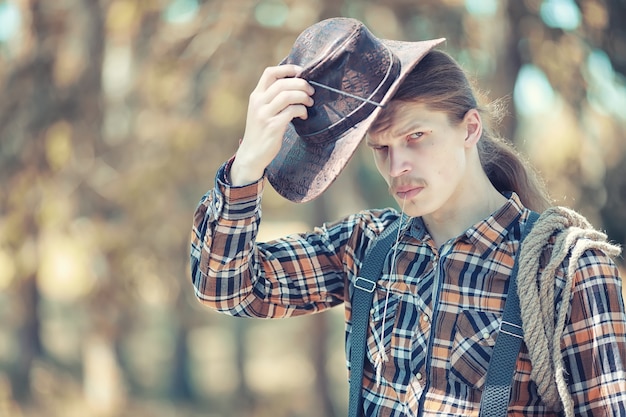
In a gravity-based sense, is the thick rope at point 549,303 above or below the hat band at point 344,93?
below

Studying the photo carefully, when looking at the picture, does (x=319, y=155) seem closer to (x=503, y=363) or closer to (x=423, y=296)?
(x=423, y=296)

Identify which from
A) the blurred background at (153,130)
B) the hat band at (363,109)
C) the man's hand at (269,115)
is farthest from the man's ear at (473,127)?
the blurred background at (153,130)

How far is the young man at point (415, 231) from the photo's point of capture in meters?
1.52

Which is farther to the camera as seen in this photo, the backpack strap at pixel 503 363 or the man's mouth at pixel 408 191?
the man's mouth at pixel 408 191

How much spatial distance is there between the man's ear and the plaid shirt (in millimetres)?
171

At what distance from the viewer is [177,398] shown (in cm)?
1377

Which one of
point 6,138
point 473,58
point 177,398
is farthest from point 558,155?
point 177,398

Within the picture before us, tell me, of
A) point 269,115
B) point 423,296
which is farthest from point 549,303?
point 269,115

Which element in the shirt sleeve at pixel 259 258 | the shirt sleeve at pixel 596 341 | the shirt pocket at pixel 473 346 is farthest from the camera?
the shirt sleeve at pixel 259 258

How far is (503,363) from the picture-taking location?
59.4 inches

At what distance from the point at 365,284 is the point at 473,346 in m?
0.29

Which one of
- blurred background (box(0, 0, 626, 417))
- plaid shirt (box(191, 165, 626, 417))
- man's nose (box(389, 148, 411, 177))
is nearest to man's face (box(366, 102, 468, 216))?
man's nose (box(389, 148, 411, 177))

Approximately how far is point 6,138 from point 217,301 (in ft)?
23.0

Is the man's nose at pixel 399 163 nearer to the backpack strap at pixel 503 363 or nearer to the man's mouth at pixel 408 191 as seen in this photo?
the man's mouth at pixel 408 191
